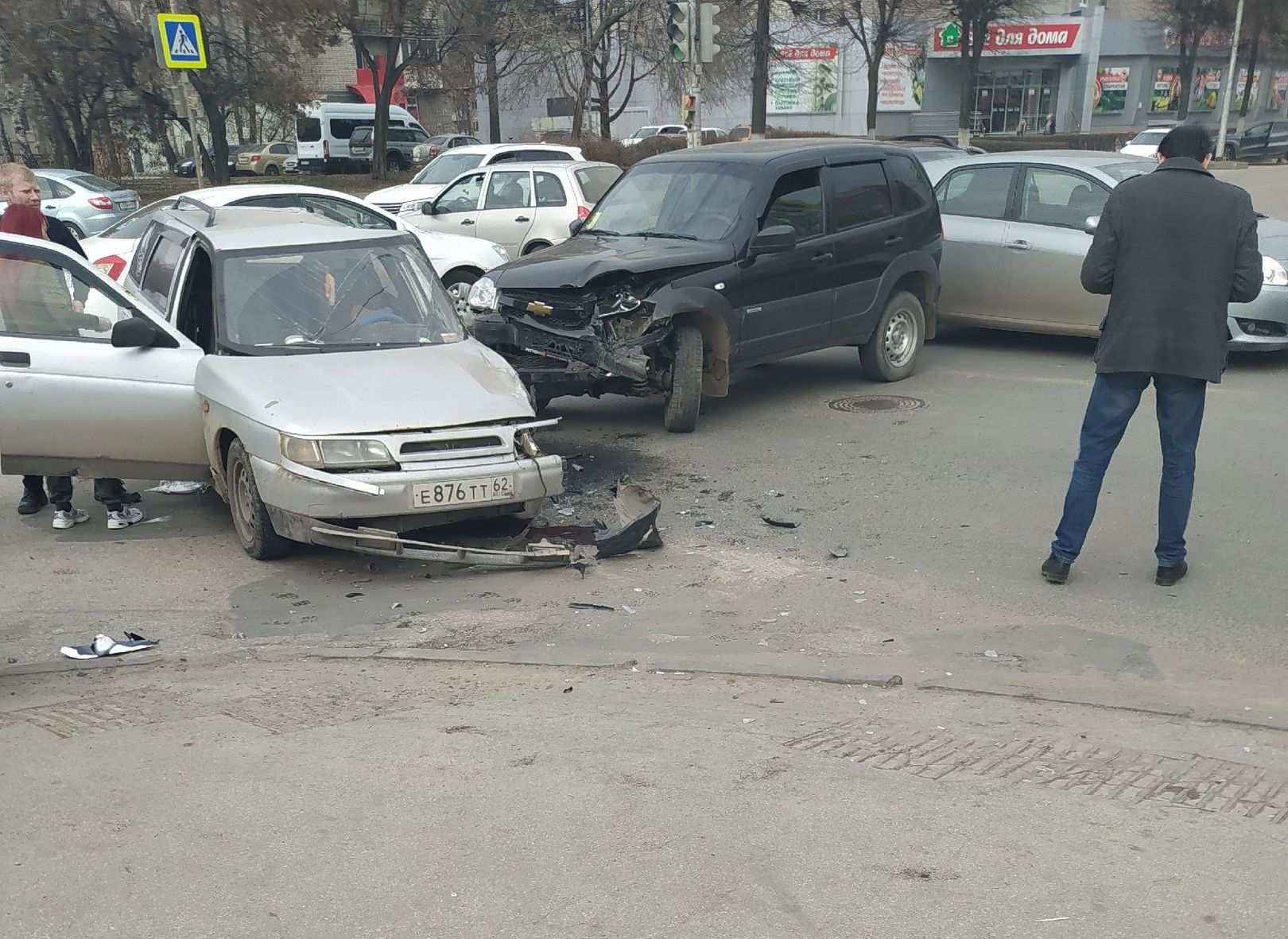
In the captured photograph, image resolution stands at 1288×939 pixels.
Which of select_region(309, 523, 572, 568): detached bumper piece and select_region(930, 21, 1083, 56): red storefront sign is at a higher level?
select_region(930, 21, 1083, 56): red storefront sign

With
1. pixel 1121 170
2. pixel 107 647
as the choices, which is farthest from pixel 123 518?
pixel 1121 170

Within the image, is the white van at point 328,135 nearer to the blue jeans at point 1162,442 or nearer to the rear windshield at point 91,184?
the rear windshield at point 91,184

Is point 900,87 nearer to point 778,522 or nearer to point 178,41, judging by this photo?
point 178,41

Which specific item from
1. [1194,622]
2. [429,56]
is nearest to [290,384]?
[1194,622]

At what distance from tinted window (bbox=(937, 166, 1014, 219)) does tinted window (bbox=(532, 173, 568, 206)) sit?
5.31m

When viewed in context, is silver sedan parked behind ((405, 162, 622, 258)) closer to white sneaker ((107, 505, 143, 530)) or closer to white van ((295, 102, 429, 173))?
white sneaker ((107, 505, 143, 530))

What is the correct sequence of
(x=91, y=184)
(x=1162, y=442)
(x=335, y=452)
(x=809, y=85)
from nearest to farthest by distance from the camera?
1. (x=1162, y=442)
2. (x=335, y=452)
3. (x=91, y=184)
4. (x=809, y=85)

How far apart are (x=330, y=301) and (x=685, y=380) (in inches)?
115

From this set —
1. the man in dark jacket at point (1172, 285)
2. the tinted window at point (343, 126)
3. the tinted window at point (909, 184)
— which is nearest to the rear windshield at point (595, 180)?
the tinted window at point (909, 184)

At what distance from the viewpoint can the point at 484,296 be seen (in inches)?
373

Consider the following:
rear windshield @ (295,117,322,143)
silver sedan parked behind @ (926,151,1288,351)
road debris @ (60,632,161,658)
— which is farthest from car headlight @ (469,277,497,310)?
rear windshield @ (295,117,322,143)

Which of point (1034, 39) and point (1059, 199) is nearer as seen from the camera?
point (1059, 199)

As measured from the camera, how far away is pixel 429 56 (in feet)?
129

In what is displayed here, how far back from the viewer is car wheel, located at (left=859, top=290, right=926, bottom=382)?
11062mm
